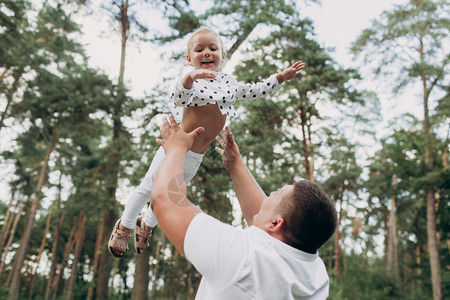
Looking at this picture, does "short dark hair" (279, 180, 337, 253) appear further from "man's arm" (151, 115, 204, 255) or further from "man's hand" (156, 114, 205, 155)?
"man's hand" (156, 114, 205, 155)

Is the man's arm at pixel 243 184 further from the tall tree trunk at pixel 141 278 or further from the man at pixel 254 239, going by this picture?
the tall tree trunk at pixel 141 278

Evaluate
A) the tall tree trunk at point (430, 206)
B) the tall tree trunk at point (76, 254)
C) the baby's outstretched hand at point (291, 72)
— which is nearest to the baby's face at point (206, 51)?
the baby's outstretched hand at point (291, 72)

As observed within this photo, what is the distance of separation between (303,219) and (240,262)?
30cm

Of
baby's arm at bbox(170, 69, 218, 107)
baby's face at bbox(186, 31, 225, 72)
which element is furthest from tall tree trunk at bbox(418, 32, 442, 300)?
baby's arm at bbox(170, 69, 218, 107)

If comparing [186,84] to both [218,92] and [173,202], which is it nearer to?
[218,92]

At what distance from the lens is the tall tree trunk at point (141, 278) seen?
892cm

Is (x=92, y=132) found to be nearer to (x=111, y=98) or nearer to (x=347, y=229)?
(x=111, y=98)

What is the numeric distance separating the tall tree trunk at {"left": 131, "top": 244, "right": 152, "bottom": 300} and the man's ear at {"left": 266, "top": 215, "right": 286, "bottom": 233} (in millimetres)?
8067

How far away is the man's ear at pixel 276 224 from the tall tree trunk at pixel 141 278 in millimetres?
8067

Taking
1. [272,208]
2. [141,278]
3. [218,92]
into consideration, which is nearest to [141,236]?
[218,92]

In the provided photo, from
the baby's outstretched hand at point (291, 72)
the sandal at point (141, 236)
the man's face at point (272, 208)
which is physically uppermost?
the baby's outstretched hand at point (291, 72)

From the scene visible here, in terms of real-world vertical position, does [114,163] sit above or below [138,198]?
above

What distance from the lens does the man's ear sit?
1425 millimetres

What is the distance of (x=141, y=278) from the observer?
9.02 meters
